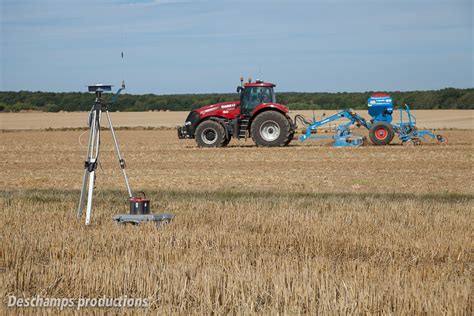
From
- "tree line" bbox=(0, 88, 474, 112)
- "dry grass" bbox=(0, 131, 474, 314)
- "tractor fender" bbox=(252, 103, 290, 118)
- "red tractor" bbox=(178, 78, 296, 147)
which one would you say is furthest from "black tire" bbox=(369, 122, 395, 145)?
"tree line" bbox=(0, 88, 474, 112)

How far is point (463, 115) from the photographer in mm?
56719

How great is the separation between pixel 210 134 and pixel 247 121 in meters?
1.49

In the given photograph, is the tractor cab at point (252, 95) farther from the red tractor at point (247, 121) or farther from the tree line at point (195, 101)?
the tree line at point (195, 101)

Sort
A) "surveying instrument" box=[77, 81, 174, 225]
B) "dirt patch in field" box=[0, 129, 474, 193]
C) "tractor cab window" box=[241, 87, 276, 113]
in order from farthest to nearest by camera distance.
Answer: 1. "tractor cab window" box=[241, 87, 276, 113]
2. "dirt patch in field" box=[0, 129, 474, 193]
3. "surveying instrument" box=[77, 81, 174, 225]

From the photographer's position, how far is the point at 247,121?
27281mm

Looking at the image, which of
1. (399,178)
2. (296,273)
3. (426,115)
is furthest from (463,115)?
(296,273)

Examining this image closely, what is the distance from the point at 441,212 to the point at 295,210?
6.93 ft

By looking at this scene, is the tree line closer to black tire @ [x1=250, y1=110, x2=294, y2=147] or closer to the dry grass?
black tire @ [x1=250, y1=110, x2=294, y2=147]

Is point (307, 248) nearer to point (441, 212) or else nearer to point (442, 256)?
point (442, 256)

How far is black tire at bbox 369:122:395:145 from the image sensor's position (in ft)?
91.5

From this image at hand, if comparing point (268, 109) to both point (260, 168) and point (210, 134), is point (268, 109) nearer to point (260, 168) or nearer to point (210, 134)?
point (210, 134)

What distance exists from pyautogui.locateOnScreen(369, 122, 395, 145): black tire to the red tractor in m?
2.84

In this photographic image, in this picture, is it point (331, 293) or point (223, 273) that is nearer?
point (331, 293)

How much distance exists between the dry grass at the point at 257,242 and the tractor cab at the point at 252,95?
24.5 feet
